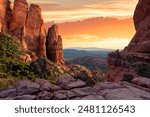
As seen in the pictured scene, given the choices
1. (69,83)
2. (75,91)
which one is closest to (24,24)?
(69,83)

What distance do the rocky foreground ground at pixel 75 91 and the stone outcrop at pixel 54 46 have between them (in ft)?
374

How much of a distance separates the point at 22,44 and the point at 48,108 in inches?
4338

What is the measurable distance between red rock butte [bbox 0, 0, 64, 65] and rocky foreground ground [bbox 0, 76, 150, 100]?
333 feet

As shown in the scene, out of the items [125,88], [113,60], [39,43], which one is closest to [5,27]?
[39,43]

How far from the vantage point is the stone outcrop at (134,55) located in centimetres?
5434

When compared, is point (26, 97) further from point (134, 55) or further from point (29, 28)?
point (29, 28)

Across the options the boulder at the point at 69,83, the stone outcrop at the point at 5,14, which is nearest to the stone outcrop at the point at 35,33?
the stone outcrop at the point at 5,14

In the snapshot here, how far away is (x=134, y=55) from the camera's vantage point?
55938mm

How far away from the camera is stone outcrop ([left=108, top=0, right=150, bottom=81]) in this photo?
54.3 meters

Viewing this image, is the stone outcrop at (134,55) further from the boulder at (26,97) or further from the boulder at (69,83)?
the boulder at (26,97)

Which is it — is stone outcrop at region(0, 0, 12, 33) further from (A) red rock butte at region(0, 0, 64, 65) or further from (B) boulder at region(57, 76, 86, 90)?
(B) boulder at region(57, 76, 86, 90)

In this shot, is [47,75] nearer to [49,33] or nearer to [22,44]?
[22,44]

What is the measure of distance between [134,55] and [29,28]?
8752cm

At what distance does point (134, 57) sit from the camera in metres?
55.7
